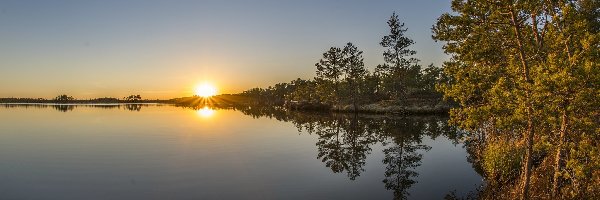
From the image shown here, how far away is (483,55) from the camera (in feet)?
41.1

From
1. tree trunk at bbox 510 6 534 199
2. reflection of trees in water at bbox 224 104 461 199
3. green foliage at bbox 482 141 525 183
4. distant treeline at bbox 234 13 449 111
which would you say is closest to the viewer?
tree trunk at bbox 510 6 534 199

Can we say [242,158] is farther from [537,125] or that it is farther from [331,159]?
[537,125]

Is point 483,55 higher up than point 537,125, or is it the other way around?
point 483,55

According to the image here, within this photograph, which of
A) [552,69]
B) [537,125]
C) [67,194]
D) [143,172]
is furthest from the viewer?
[143,172]

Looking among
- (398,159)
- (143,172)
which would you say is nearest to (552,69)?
(398,159)

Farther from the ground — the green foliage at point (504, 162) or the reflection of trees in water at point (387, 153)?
the green foliage at point (504, 162)

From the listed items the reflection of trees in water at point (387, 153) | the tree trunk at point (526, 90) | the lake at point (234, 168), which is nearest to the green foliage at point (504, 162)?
the lake at point (234, 168)

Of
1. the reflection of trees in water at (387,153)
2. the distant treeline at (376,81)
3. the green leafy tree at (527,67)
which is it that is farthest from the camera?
the distant treeline at (376,81)

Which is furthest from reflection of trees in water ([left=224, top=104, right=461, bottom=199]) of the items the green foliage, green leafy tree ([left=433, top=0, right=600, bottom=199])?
green leafy tree ([left=433, top=0, right=600, bottom=199])

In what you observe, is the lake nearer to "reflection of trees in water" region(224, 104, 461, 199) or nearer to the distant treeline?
"reflection of trees in water" region(224, 104, 461, 199)

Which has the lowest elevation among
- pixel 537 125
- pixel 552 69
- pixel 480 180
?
pixel 480 180

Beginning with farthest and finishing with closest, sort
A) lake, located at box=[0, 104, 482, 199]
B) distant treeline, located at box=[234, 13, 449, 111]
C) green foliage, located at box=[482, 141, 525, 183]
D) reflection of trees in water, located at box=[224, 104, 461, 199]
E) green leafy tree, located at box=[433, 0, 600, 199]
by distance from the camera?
1. distant treeline, located at box=[234, 13, 449, 111]
2. reflection of trees in water, located at box=[224, 104, 461, 199]
3. green foliage, located at box=[482, 141, 525, 183]
4. lake, located at box=[0, 104, 482, 199]
5. green leafy tree, located at box=[433, 0, 600, 199]

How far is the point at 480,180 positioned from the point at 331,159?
32.6 ft

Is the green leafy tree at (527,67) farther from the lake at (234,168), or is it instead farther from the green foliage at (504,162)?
the lake at (234,168)
